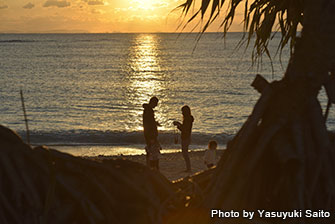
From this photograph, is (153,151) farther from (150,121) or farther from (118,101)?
(118,101)

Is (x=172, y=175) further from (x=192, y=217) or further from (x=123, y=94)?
(x=123, y=94)

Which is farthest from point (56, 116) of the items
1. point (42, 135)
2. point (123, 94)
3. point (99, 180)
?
point (99, 180)

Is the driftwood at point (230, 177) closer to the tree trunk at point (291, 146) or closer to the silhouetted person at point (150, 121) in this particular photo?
the tree trunk at point (291, 146)

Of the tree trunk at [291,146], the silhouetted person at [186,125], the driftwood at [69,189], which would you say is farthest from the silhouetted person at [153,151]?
the tree trunk at [291,146]

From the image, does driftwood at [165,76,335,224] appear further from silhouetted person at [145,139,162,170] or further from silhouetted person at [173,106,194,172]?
silhouetted person at [173,106,194,172]

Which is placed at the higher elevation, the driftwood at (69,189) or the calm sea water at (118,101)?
the driftwood at (69,189)

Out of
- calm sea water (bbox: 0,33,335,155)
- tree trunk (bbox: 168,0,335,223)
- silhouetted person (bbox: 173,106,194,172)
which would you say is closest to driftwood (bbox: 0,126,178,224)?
tree trunk (bbox: 168,0,335,223)

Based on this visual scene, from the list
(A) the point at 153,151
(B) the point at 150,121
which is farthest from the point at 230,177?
(A) the point at 153,151

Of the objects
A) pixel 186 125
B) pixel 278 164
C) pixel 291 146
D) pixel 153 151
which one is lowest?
pixel 153 151

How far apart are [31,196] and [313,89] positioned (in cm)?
267

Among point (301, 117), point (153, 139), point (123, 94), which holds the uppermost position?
point (301, 117)

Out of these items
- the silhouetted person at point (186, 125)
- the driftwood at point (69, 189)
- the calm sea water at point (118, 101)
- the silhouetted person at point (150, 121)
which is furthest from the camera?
the calm sea water at point (118, 101)

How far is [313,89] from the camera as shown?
4102 mm

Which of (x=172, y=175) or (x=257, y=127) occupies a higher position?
(x=257, y=127)
